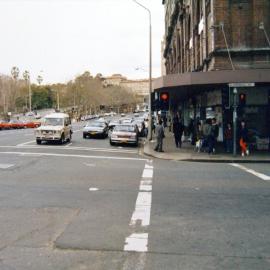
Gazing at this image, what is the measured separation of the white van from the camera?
2970 cm

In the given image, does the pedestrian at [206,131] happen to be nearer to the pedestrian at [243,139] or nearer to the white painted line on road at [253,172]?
the pedestrian at [243,139]

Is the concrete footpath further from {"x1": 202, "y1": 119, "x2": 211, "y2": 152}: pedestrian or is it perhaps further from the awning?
the awning

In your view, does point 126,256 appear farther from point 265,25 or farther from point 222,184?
point 265,25

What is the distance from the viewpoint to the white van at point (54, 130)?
2970cm

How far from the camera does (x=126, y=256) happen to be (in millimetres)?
6242

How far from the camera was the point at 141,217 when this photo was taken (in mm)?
8586

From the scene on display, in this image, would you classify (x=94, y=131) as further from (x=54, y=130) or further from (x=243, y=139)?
(x=243, y=139)

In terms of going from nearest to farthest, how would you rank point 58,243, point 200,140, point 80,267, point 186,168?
1. point 80,267
2. point 58,243
3. point 186,168
4. point 200,140

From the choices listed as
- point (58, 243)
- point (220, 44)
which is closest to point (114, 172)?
point (58, 243)

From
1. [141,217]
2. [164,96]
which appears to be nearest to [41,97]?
[164,96]

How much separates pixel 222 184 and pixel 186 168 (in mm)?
4386

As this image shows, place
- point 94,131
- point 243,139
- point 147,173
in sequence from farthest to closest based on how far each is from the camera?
point 94,131 → point 243,139 → point 147,173

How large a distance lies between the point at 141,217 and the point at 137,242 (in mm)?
1676

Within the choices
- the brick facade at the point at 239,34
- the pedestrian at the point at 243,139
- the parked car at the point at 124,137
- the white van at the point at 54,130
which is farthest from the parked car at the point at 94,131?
the pedestrian at the point at 243,139
